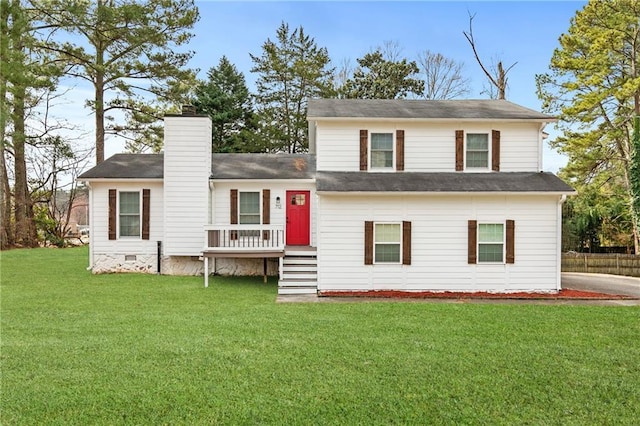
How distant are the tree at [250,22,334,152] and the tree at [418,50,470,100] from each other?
7.28 m

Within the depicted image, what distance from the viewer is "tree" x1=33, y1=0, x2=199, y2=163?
21.4m

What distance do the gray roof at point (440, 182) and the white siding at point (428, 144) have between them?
315mm

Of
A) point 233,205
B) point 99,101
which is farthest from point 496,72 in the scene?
point 99,101

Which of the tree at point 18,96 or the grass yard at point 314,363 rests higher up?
the tree at point 18,96

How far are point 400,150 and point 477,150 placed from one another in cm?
234

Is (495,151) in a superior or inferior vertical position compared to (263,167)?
superior

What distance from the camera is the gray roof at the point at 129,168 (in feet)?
46.2

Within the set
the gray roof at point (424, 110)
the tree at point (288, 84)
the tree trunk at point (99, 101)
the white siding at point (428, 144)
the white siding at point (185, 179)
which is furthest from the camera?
the tree at point (288, 84)

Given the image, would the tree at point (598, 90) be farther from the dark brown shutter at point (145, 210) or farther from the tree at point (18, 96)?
the tree at point (18, 96)

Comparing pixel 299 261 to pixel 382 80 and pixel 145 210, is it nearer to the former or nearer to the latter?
pixel 145 210

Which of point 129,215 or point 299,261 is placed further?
point 129,215

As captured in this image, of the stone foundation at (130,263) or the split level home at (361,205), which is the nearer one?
the split level home at (361,205)

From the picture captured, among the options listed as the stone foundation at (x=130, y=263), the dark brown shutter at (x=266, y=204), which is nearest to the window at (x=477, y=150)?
the dark brown shutter at (x=266, y=204)

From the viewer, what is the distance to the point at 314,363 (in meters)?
5.70
